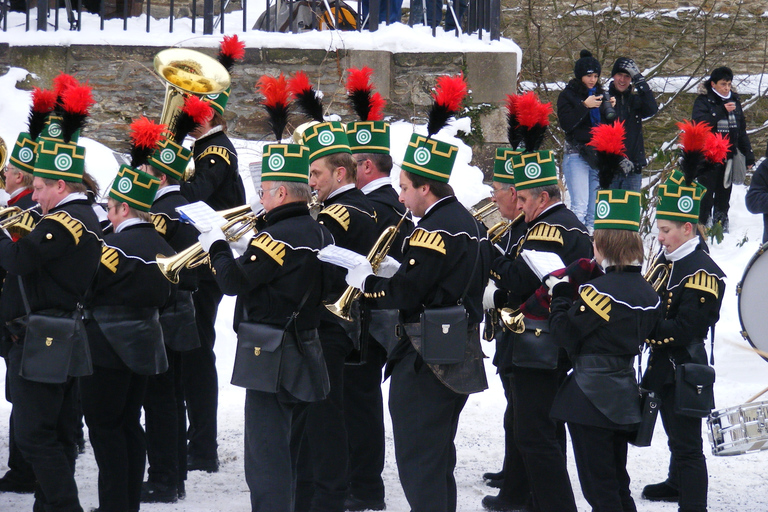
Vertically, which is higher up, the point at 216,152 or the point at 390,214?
the point at 216,152

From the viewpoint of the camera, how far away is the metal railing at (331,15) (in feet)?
31.1

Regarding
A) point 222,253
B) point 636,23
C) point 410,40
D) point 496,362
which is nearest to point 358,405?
point 496,362

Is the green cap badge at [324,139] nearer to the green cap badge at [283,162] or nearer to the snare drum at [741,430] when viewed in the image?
the green cap badge at [283,162]

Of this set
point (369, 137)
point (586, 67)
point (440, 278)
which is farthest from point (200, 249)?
point (586, 67)

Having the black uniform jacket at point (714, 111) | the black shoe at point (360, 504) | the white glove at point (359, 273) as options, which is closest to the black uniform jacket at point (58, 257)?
the white glove at point (359, 273)

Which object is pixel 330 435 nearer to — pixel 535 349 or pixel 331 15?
pixel 535 349

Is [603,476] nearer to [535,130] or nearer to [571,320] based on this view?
[571,320]

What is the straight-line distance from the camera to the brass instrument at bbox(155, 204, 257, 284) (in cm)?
477

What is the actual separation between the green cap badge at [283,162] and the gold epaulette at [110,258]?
877 mm

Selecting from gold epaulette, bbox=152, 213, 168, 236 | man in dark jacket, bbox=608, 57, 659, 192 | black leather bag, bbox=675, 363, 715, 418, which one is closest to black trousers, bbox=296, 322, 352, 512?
gold epaulette, bbox=152, 213, 168, 236

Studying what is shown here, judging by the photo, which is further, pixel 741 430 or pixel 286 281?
pixel 741 430

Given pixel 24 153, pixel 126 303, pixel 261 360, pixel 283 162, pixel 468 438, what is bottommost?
pixel 468 438

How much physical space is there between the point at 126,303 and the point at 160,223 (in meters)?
0.87

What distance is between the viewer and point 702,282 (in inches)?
194
